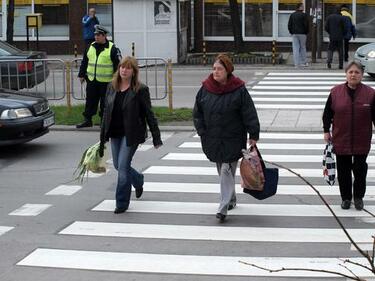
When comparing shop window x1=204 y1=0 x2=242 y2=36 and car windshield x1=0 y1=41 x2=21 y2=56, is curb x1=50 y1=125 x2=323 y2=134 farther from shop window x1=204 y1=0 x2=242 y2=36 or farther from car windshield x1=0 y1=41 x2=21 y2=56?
shop window x1=204 y1=0 x2=242 y2=36

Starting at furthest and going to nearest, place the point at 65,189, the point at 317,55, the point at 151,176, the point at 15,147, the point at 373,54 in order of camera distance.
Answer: the point at 317,55, the point at 373,54, the point at 15,147, the point at 151,176, the point at 65,189

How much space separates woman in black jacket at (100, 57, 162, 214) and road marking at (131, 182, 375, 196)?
1187 millimetres

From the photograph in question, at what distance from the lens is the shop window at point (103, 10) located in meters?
29.4

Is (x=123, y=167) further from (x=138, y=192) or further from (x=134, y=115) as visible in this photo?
(x=138, y=192)

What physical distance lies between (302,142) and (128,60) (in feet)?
17.5

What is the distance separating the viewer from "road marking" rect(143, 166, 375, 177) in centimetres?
1023

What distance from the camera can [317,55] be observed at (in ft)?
88.2

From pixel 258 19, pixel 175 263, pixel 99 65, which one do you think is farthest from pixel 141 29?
pixel 175 263

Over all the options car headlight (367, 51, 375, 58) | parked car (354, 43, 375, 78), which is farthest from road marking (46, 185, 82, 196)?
car headlight (367, 51, 375, 58)

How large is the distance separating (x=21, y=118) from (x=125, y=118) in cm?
386

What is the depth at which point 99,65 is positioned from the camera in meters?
12.9

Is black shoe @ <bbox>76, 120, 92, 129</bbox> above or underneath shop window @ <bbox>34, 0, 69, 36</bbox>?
underneath

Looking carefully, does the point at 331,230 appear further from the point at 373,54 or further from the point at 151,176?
the point at 373,54

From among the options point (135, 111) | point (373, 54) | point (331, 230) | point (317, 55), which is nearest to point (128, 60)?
point (135, 111)
